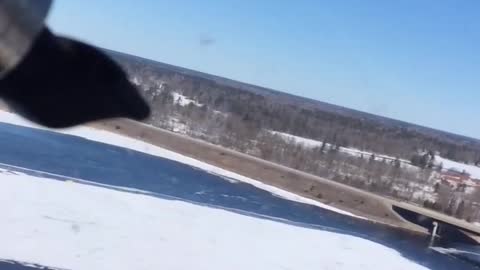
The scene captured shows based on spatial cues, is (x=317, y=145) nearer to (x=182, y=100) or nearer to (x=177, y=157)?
(x=182, y=100)

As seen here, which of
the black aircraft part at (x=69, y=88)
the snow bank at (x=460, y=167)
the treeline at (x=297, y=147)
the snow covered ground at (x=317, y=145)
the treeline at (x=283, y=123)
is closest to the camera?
the black aircraft part at (x=69, y=88)

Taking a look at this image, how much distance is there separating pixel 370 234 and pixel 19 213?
8.24 meters

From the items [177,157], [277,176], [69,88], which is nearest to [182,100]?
[277,176]

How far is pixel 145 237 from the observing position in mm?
9211

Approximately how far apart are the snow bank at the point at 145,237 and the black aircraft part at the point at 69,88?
238 inches

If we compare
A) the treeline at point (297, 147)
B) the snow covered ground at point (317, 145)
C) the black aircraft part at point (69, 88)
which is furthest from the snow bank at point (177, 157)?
the black aircraft part at point (69, 88)

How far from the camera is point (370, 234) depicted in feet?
49.4

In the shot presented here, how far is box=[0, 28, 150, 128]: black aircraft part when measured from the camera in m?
1.20

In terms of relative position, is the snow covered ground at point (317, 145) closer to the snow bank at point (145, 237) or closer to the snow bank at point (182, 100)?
the snow bank at point (182, 100)

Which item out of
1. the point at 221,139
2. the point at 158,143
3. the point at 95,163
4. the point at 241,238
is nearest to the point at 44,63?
the point at 241,238

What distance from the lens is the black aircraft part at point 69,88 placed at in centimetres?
120

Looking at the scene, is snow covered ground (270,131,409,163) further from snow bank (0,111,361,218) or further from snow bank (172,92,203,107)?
snow bank (0,111,361,218)

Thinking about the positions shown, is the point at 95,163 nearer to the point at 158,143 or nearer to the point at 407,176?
the point at 158,143

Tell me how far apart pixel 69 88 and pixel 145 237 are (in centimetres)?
795
